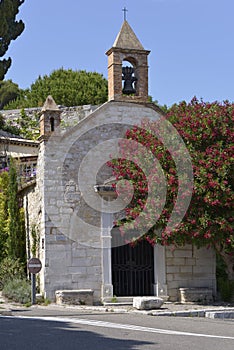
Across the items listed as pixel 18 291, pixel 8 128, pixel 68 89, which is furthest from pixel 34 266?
pixel 68 89

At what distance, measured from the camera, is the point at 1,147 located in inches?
981

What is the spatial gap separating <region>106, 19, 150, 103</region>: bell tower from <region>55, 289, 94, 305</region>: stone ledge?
5.57 meters

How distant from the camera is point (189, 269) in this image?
16828mm

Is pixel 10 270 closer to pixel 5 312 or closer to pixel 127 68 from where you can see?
pixel 5 312

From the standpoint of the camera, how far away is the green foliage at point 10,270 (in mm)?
16719

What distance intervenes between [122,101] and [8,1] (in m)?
13.0

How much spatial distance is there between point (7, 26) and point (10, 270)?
47.7ft

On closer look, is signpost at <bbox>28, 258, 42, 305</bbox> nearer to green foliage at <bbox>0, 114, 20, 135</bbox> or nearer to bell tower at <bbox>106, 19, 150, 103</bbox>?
bell tower at <bbox>106, 19, 150, 103</bbox>

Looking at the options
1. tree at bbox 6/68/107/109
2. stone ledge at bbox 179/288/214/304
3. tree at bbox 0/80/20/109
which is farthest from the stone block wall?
tree at bbox 0/80/20/109

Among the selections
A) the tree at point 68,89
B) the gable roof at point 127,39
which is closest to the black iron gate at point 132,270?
the gable roof at point 127,39

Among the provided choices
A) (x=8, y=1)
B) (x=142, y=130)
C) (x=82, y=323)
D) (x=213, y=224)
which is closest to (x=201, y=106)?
(x=142, y=130)

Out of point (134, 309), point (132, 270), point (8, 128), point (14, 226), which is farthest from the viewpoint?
point (8, 128)

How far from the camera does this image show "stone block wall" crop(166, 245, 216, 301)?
16.7 m

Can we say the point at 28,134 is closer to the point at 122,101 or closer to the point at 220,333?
the point at 122,101
